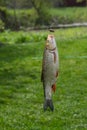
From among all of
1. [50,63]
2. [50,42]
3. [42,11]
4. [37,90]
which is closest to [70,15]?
[42,11]

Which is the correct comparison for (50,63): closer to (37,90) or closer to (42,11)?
(37,90)

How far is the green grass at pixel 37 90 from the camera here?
9625mm

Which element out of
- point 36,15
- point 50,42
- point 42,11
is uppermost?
point 50,42

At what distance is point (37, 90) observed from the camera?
44.9 ft

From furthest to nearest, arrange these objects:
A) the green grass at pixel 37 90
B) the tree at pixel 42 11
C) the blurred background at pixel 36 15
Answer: the tree at pixel 42 11 < the blurred background at pixel 36 15 < the green grass at pixel 37 90

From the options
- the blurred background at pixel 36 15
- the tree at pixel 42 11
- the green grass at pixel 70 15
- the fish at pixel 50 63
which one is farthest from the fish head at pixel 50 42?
the green grass at pixel 70 15

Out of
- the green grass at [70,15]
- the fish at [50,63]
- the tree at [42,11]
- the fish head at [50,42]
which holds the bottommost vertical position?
the green grass at [70,15]

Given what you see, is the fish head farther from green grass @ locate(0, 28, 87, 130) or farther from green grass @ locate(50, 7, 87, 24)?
green grass @ locate(50, 7, 87, 24)

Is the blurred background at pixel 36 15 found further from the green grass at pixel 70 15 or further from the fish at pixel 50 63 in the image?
the fish at pixel 50 63

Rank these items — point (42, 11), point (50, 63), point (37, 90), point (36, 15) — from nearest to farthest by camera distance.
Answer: point (50, 63) < point (37, 90) < point (42, 11) < point (36, 15)

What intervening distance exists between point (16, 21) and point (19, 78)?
22604 mm

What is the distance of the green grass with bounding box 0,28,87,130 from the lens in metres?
9.62

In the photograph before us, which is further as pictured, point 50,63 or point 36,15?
point 36,15

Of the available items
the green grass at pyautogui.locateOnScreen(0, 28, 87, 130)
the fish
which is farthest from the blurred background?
the fish
